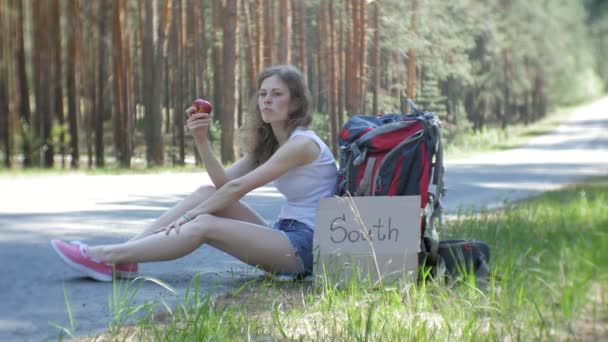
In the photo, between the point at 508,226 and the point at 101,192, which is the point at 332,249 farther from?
the point at 101,192

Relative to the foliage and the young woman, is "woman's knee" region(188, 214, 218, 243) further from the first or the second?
the foliage

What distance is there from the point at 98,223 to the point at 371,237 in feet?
13.5

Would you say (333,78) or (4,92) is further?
(4,92)

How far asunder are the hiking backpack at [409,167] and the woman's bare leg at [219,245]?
0.47 metres

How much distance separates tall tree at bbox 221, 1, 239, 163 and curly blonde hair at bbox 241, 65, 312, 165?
373cm

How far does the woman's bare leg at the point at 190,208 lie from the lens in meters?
5.46

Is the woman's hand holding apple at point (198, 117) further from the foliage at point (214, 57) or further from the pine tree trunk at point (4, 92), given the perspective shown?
the pine tree trunk at point (4, 92)

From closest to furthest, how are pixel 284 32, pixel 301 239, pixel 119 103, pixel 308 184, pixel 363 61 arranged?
1. pixel 301 239
2. pixel 308 184
3. pixel 363 61
4. pixel 284 32
5. pixel 119 103

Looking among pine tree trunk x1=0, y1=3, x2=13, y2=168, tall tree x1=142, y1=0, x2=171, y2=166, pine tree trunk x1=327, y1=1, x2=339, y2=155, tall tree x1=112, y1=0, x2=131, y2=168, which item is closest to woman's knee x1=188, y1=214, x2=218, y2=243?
pine tree trunk x1=327, y1=1, x2=339, y2=155

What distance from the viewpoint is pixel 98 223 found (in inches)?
336

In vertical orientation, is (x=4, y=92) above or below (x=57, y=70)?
below

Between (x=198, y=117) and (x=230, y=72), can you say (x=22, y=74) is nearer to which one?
(x=230, y=72)

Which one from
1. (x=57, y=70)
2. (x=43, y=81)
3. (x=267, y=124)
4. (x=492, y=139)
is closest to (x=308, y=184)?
(x=267, y=124)

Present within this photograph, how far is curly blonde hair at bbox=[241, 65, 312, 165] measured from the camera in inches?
218
